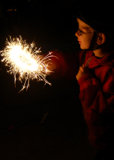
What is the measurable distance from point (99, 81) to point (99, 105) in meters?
0.26

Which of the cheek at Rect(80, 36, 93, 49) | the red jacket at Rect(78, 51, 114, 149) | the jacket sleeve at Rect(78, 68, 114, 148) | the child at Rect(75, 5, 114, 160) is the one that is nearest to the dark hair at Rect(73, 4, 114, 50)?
the child at Rect(75, 5, 114, 160)

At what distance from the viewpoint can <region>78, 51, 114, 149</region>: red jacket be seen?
1.50 meters

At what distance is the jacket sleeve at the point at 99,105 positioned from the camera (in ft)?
4.89

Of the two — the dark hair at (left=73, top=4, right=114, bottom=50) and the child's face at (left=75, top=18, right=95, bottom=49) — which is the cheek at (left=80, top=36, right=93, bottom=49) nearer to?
the child's face at (left=75, top=18, right=95, bottom=49)

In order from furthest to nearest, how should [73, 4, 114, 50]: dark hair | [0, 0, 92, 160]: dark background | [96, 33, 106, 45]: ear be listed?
[0, 0, 92, 160]: dark background
[96, 33, 106, 45]: ear
[73, 4, 114, 50]: dark hair

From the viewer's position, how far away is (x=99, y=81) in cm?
165

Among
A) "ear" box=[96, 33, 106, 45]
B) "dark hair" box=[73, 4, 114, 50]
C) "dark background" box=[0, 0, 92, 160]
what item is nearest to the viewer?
"dark hair" box=[73, 4, 114, 50]

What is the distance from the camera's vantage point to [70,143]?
245cm

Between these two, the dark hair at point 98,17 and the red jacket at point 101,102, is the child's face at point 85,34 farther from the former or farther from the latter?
the red jacket at point 101,102

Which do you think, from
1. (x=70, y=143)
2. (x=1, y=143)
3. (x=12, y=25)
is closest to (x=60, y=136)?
(x=70, y=143)

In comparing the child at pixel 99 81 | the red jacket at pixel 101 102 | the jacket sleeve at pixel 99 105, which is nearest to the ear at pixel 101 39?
the child at pixel 99 81

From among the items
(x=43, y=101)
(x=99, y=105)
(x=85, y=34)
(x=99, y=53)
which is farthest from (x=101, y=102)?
(x=43, y=101)

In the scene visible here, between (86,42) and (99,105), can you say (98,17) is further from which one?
(99,105)

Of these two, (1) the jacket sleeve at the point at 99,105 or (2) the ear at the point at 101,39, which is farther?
(2) the ear at the point at 101,39
